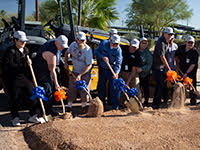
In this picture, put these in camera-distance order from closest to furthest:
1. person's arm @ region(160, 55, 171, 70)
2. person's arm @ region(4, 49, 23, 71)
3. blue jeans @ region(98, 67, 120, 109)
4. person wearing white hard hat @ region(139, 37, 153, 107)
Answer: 1. person's arm @ region(4, 49, 23, 71)
2. blue jeans @ region(98, 67, 120, 109)
3. person's arm @ region(160, 55, 171, 70)
4. person wearing white hard hat @ region(139, 37, 153, 107)

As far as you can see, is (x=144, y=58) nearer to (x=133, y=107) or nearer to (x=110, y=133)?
(x=133, y=107)

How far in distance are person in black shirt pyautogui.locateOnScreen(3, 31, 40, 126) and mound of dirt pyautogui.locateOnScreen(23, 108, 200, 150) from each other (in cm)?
62

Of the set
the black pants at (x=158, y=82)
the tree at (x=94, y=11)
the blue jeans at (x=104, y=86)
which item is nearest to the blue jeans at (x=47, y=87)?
the blue jeans at (x=104, y=86)

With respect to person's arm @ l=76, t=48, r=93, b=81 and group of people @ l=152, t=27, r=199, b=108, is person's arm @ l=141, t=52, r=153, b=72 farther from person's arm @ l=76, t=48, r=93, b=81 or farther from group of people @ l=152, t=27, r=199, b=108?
person's arm @ l=76, t=48, r=93, b=81

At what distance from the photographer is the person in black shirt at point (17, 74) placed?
14.1 feet

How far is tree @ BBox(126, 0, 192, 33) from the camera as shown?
32991mm

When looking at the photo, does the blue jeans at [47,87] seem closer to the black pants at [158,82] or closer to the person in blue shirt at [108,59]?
the person in blue shirt at [108,59]

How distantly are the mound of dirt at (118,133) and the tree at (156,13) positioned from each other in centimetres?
2956

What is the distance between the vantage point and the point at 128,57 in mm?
5574

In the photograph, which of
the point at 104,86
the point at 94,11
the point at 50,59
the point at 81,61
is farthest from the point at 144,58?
the point at 94,11

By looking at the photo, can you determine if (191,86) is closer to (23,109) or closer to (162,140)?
(162,140)

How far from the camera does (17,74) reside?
446 cm

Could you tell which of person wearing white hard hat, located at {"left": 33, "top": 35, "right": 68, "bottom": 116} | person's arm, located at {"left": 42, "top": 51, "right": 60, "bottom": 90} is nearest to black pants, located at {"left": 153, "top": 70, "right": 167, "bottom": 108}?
person wearing white hard hat, located at {"left": 33, "top": 35, "right": 68, "bottom": 116}

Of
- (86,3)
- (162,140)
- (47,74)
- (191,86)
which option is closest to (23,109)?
(47,74)
